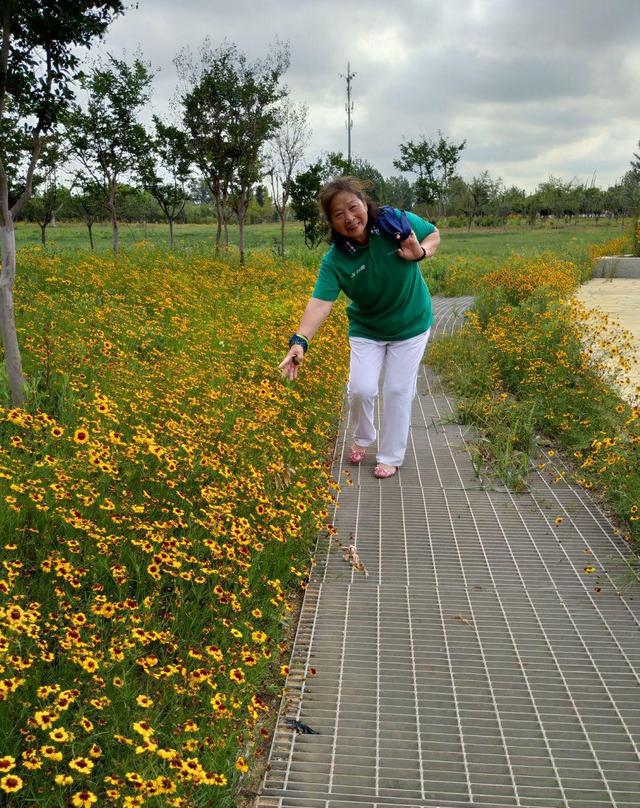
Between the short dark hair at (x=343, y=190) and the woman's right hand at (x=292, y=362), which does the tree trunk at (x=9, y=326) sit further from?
the short dark hair at (x=343, y=190)

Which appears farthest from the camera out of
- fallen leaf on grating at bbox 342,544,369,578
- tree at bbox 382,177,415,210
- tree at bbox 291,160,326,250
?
tree at bbox 382,177,415,210

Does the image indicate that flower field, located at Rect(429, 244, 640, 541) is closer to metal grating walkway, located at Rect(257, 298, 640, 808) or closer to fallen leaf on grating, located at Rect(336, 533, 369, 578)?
metal grating walkway, located at Rect(257, 298, 640, 808)

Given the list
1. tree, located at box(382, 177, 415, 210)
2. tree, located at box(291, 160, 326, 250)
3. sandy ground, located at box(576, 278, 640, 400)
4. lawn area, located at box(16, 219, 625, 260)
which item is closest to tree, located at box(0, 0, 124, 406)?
sandy ground, located at box(576, 278, 640, 400)

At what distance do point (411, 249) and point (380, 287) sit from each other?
0.98 feet

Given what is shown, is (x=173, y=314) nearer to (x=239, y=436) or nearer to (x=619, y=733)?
(x=239, y=436)

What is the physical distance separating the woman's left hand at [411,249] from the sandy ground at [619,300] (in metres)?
3.06

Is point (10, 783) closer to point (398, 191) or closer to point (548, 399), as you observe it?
point (548, 399)

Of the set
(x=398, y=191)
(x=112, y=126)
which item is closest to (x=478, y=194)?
(x=398, y=191)

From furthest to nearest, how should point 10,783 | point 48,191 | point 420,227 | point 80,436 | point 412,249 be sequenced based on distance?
point 48,191 → point 420,227 → point 412,249 → point 80,436 → point 10,783

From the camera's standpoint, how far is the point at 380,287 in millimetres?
4078

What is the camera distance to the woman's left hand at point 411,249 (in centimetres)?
386

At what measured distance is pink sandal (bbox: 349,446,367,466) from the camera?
15.4 feet

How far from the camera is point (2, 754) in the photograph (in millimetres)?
1743

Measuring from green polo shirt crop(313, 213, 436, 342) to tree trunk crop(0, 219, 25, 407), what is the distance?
173cm
